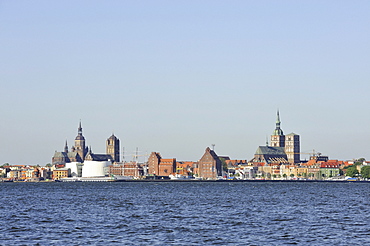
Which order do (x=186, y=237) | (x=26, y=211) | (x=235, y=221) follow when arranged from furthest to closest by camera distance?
(x=26, y=211)
(x=235, y=221)
(x=186, y=237)

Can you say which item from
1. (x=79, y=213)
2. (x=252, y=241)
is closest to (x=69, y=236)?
(x=252, y=241)

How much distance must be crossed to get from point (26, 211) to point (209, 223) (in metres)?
19.6

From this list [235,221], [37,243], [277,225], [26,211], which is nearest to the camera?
[37,243]

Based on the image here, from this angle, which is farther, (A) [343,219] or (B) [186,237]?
Result: (A) [343,219]

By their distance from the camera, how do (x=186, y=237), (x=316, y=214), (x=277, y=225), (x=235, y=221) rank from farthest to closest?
(x=316, y=214) → (x=235, y=221) → (x=277, y=225) → (x=186, y=237)

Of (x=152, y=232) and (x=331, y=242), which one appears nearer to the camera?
(x=331, y=242)

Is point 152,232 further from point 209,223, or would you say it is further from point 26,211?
point 26,211

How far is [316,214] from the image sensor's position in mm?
52938

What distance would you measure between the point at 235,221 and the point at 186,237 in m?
9.57

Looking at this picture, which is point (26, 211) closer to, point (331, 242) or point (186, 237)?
point (186, 237)

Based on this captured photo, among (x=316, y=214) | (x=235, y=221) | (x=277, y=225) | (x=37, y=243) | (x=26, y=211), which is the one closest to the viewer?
(x=37, y=243)

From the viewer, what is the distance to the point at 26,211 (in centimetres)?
5791

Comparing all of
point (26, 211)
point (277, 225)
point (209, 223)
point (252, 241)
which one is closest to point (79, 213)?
point (26, 211)

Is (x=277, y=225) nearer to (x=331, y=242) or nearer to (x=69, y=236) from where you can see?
(x=331, y=242)
